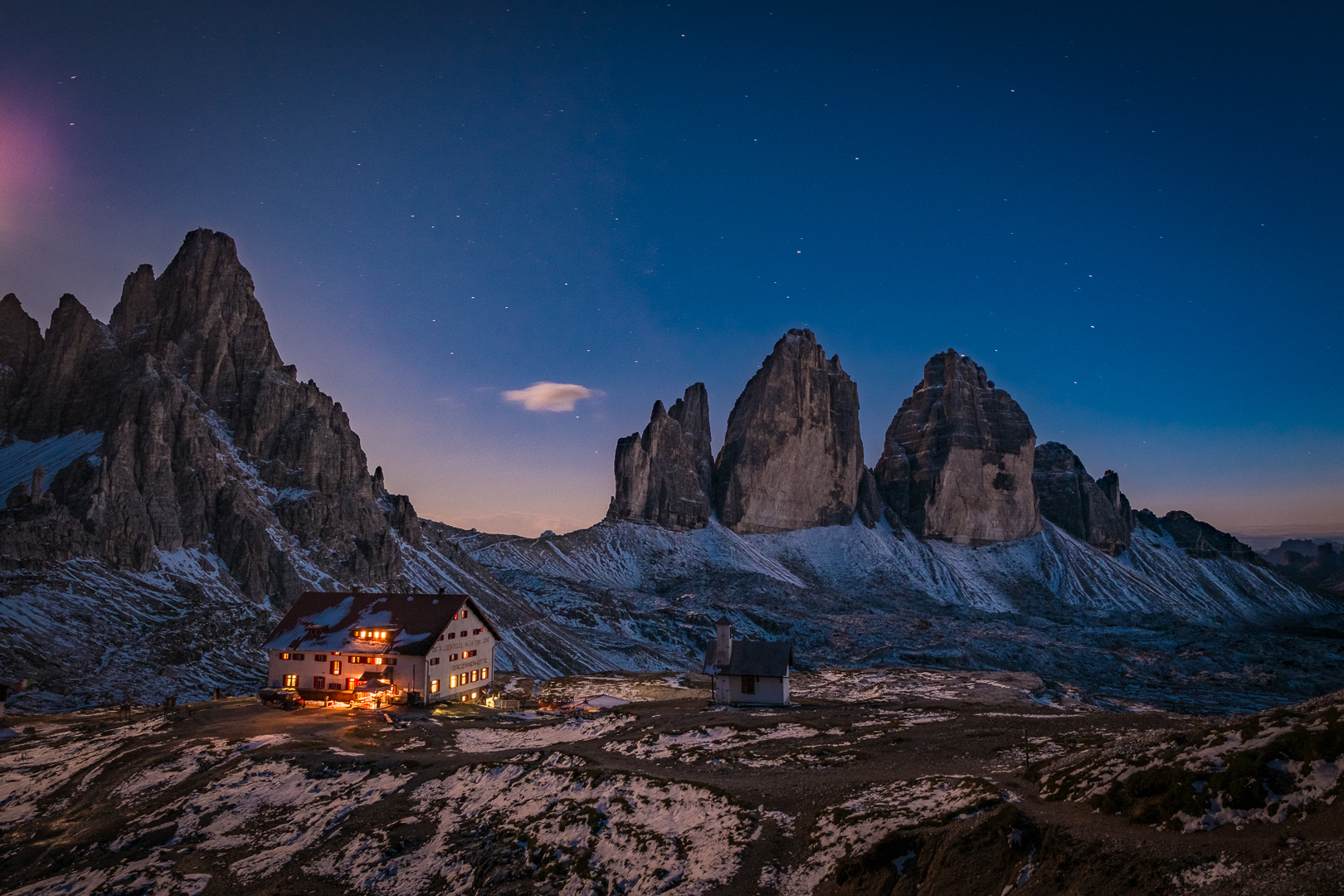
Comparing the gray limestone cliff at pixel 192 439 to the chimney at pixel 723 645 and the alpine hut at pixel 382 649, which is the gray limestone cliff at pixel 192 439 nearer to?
the alpine hut at pixel 382 649

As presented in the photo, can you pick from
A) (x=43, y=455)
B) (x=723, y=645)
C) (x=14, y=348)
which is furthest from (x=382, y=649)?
(x=14, y=348)

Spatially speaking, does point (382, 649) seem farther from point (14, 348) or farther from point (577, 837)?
point (14, 348)

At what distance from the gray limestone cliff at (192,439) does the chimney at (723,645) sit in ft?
263

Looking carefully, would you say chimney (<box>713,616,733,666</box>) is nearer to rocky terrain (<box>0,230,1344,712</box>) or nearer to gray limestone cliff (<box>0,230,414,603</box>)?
rocky terrain (<box>0,230,1344,712</box>)

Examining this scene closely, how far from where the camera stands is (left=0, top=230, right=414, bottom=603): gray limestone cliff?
112 m

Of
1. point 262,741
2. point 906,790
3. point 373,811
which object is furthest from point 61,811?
point 906,790

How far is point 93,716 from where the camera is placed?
64.4 meters

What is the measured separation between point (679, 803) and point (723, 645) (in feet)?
121

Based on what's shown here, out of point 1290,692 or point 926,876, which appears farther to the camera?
point 1290,692

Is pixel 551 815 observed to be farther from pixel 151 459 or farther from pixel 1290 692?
pixel 1290 692

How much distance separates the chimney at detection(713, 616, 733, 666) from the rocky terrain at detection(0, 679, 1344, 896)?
6.03 meters

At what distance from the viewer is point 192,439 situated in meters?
128

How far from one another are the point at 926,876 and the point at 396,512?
499 ft

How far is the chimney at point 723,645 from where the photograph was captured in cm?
6631
